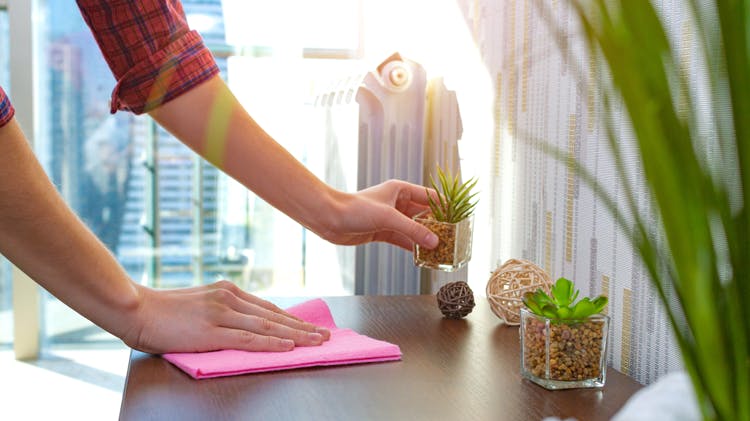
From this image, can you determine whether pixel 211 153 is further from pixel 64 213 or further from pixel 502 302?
pixel 502 302

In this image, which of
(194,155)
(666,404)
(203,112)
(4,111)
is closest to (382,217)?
(203,112)

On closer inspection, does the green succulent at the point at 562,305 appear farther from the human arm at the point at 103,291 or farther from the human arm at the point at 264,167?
the human arm at the point at 264,167

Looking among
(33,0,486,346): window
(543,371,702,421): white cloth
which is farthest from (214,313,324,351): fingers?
(33,0,486,346): window

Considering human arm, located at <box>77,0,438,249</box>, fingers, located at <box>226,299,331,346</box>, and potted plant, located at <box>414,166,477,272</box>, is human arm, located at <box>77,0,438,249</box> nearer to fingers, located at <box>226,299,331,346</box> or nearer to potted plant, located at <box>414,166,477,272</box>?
potted plant, located at <box>414,166,477,272</box>

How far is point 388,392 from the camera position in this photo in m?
0.81

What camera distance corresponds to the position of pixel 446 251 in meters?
1.21

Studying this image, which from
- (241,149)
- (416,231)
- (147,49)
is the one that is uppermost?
(147,49)

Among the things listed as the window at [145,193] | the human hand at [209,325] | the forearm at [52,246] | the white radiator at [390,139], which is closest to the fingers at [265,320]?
the human hand at [209,325]

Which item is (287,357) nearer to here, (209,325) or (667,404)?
(209,325)

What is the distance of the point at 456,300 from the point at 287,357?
341mm

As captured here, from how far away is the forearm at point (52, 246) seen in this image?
87cm

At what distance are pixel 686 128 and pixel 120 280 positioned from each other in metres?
0.77

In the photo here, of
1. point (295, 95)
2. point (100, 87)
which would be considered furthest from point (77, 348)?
point (295, 95)

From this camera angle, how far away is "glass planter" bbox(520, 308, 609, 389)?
82cm
